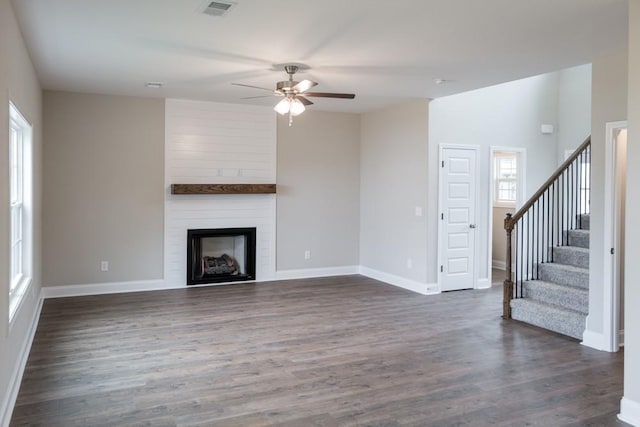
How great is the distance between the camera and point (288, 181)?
790cm

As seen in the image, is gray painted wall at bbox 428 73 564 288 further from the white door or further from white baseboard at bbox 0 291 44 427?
white baseboard at bbox 0 291 44 427

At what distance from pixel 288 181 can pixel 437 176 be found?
7.54ft

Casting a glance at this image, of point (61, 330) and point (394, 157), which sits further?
point (394, 157)

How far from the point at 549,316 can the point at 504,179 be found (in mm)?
4284

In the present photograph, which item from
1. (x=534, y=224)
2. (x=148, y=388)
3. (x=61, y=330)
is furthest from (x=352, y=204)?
(x=148, y=388)

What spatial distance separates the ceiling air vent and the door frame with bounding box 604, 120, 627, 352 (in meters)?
3.36

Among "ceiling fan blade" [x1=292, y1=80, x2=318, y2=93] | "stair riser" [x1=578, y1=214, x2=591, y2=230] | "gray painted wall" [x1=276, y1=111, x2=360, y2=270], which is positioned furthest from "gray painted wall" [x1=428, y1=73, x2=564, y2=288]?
"ceiling fan blade" [x1=292, y1=80, x2=318, y2=93]

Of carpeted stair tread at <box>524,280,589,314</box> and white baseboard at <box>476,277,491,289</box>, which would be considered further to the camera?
white baseboard at <box>476,277,491,289</box>

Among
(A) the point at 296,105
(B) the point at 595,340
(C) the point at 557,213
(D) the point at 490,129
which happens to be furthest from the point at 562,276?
(A) the point at 296,105

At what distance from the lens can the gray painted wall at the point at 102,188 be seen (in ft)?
21.4

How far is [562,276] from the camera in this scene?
5.63 metres

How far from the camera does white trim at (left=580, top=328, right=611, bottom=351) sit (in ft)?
14.9

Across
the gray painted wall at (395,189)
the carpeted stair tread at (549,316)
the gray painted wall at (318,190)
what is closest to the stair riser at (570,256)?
the carpeted stair tread at (549,316)

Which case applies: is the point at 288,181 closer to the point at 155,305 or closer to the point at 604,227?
the point at 155,305
